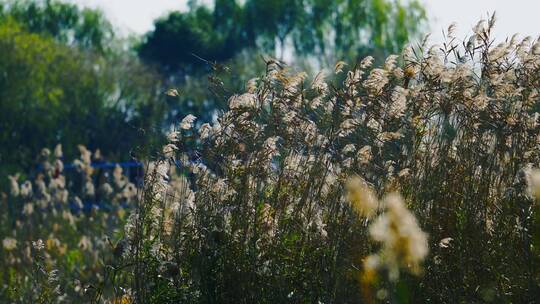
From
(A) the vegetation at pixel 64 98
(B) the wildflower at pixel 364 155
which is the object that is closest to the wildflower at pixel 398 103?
(B) the wildflower at pixel 364 155

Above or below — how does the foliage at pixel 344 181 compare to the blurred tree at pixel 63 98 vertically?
below

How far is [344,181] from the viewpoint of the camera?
6.82 meters

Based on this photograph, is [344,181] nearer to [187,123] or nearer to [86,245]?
[187,123]

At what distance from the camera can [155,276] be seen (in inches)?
274

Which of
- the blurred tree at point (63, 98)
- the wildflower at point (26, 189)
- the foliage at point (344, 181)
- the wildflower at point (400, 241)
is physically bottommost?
the wildflower at point (400, 241)

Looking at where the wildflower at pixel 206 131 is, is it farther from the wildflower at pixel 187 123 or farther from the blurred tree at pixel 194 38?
the blurred tree at pixel 194 38

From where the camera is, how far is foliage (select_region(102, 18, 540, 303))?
21.4ft

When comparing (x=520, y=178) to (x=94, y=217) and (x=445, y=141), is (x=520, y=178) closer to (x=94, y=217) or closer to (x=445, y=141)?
(x=445, y=141)

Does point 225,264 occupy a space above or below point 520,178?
below

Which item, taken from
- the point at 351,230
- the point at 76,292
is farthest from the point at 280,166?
the point at 76,292

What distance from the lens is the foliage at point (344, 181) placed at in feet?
21.4

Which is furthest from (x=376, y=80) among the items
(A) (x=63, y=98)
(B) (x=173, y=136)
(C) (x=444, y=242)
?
(A) (x=63, y=98)

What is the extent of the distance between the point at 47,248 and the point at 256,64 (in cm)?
3768

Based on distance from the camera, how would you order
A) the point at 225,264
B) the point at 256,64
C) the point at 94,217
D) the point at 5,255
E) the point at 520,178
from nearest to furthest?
1. the point at 520,178
2. the point at 225,264
3. the point at 5,255
4. the point at 94,217
5. the point at 256,64
